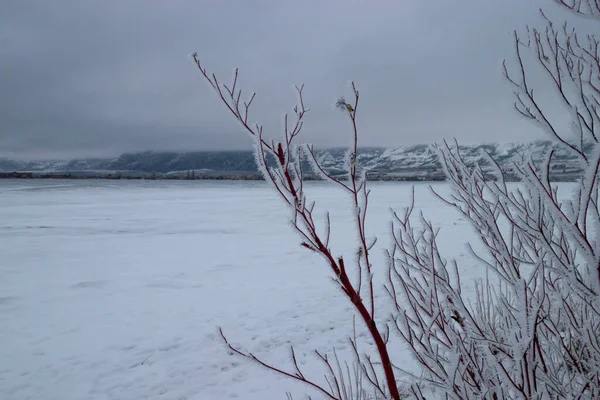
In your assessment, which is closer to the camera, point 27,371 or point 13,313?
point 27,371

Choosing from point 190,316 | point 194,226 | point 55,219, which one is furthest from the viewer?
point 55,219

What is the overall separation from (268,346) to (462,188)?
4053 millimetres

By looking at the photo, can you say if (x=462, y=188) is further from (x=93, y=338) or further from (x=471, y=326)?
(x=93, y=338)

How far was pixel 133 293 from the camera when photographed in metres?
7.22

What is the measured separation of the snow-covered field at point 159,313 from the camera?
13.7ft

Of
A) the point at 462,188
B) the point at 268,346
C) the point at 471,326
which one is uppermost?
the point at 462,188

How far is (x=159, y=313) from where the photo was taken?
618 cm

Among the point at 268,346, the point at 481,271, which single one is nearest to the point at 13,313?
the point at 268,346

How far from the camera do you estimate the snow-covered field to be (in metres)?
4.16

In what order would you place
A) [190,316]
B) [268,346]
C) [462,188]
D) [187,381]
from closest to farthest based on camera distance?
[462,188] < [187,381] < [268,346] < [190,316]

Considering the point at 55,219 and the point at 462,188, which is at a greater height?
the point at 462,188

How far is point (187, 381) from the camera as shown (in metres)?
4.14

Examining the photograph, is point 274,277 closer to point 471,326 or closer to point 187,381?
point 187,381

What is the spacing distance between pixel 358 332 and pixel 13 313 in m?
5.77
